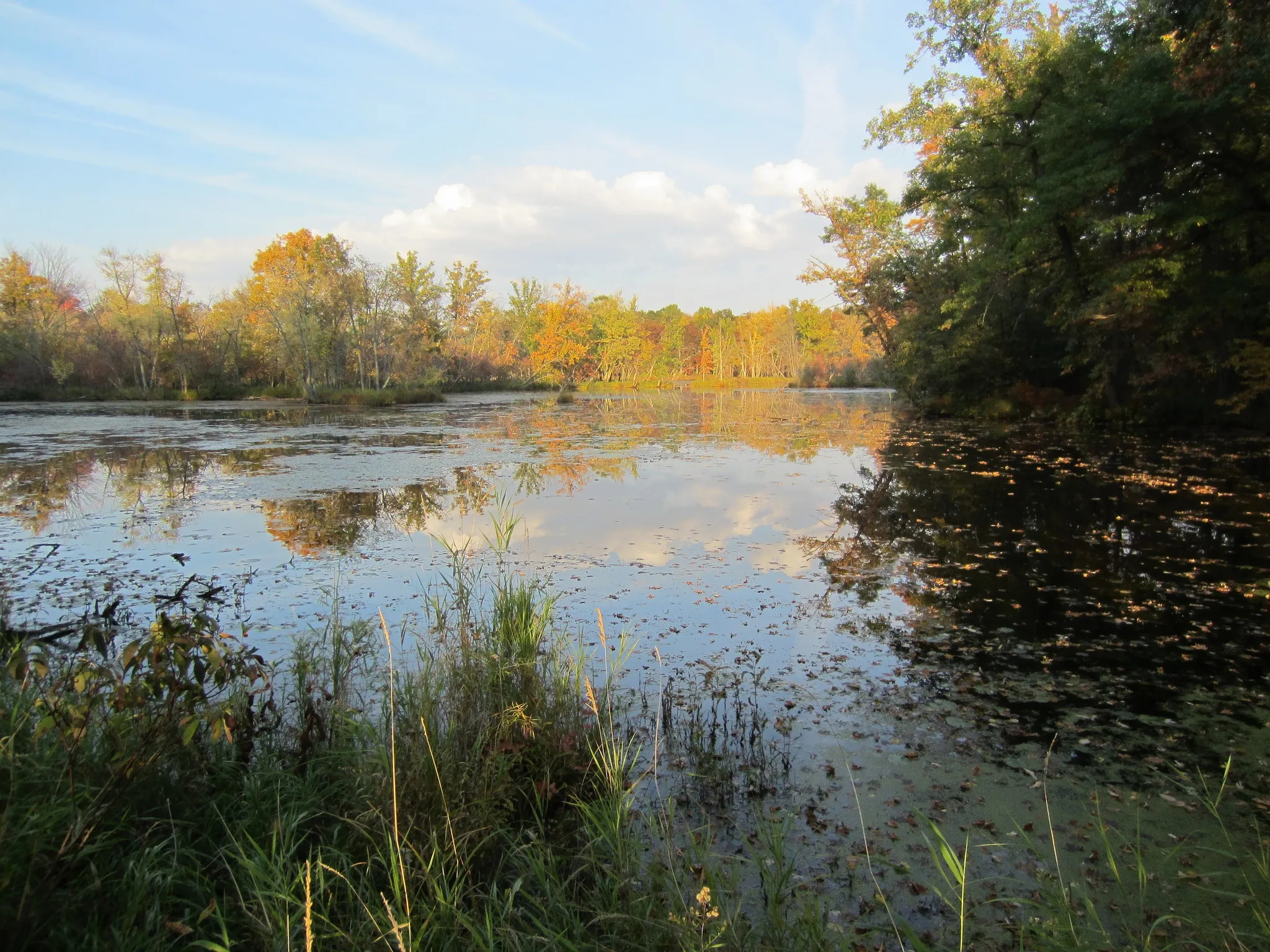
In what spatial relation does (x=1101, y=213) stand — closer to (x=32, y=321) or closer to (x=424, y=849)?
(x=424, y=849)

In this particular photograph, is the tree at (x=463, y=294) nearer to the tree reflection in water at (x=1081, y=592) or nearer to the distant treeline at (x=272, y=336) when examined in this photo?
the distant treeline at (x=272, y=336)

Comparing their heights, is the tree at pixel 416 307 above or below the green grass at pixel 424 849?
above

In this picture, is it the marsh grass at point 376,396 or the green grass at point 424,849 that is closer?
the green grass at point 424,849

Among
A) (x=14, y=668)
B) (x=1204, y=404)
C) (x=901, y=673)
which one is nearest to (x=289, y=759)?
(x=14, y=668)

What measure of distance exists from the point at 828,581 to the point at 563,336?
5640 cm

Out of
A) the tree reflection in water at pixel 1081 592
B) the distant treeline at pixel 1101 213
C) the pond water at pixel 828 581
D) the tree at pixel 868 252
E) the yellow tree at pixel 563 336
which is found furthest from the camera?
the yellow tree at pixel 563 336

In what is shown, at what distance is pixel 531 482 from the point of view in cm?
1298

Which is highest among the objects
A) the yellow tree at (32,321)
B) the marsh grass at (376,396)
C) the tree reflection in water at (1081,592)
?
the yellow tree at (32,321)

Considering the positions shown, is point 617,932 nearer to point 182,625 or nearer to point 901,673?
point 182,625

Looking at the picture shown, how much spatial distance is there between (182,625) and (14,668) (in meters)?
0.53

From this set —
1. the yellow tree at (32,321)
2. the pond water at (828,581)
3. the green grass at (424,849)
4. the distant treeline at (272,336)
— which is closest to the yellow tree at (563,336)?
the distant treeline at (272,336)

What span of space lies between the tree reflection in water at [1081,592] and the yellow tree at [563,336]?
4967 cm

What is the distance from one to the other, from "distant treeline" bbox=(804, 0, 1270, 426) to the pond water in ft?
10.1

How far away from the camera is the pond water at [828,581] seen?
376 cm
